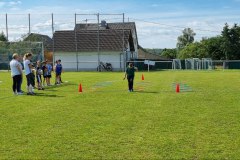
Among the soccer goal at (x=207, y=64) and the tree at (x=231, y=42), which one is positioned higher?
the tree at (x=231, y=42)

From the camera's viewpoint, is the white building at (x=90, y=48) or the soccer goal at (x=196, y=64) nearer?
the white building at (x=90, y=48)

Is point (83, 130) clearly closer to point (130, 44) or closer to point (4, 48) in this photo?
point (4, 48)

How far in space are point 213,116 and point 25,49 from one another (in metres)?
41.8

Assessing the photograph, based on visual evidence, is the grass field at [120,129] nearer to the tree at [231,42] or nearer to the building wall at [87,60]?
the building wall at [87,60]

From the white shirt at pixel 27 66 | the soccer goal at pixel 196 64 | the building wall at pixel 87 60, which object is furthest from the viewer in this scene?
the soccer goal at pixel 196 64

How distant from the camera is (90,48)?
6122 cm

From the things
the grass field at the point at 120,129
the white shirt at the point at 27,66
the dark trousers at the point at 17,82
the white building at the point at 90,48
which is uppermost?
the white building at the point at 90,48

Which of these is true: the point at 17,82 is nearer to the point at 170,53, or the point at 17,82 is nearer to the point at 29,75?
the point at 29,75

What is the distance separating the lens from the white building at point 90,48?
2356 inches

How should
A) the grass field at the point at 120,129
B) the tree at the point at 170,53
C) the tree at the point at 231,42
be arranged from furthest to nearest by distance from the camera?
the tree at the point at 170,53, the tree at the point at 231,42, the grass field at the point at 120,129

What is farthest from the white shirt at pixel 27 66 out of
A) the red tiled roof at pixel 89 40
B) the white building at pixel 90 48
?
the red tiled roof at pixel 89 40

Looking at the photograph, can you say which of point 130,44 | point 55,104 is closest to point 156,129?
point 55,104

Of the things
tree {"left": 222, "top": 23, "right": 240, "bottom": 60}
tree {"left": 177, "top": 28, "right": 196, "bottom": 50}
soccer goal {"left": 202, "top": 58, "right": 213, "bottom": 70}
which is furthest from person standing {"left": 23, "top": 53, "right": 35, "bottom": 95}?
tree {"left": 177, "top": 28, "right": 196, "bottom": 50}

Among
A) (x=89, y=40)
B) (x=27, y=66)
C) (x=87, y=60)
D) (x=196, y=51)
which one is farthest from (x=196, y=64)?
(x=27, y=66)
